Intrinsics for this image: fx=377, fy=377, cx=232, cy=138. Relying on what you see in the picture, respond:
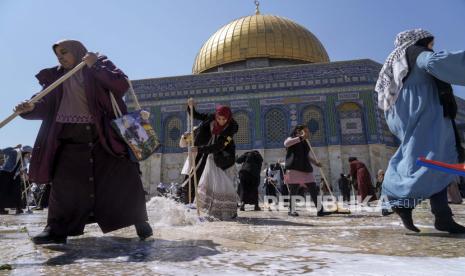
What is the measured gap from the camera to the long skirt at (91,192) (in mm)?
→ 2033

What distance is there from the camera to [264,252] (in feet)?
5.15

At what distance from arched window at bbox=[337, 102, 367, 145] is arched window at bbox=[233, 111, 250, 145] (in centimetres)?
391

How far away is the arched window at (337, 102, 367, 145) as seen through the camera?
1551 centimetres

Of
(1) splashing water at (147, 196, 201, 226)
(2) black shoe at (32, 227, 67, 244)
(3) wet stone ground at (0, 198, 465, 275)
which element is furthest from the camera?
(1) splashing water at (147, 196, 201, 226)

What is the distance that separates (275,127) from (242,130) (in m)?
1.43

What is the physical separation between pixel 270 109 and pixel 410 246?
14693 millimetres

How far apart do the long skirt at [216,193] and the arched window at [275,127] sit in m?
12.1

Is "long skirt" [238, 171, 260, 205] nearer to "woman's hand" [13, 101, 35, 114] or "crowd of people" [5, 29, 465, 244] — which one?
"crowd of people" [5, 29, 465, 244]

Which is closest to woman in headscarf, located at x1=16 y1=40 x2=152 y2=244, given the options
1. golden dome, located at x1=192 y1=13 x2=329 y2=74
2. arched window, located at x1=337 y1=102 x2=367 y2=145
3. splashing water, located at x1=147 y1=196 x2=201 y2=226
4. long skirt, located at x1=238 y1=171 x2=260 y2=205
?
splashing water, located at x1=147 y1=196 x2=201 y2=226

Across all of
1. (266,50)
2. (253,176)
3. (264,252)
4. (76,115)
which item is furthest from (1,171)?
→ (266,50)

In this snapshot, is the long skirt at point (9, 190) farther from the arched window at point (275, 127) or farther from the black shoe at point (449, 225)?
the arched window at point (275, 127)

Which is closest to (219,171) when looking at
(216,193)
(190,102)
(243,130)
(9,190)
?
(216,193)

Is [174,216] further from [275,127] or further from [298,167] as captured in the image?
[275,127]

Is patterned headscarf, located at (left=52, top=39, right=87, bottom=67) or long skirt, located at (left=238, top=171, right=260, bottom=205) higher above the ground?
patterned headscarf, located at (left=52, top=39, right=87, bottom=67)
